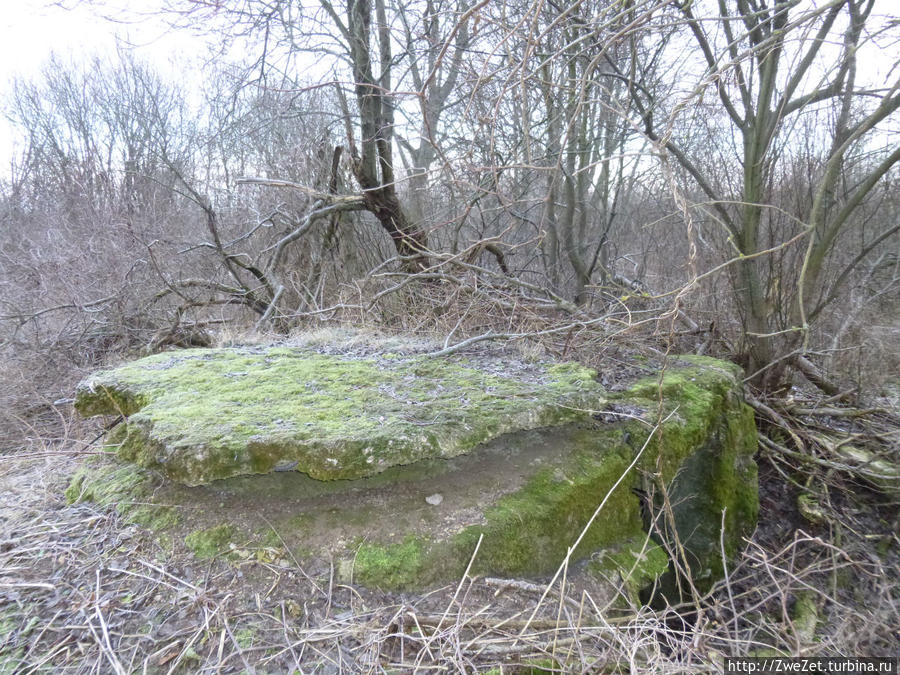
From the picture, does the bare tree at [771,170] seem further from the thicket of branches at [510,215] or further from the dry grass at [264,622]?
the dry grass at [264,622]

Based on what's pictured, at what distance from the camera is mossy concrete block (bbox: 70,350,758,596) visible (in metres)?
1.83

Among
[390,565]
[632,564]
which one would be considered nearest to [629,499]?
[632,564]

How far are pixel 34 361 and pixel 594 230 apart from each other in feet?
26.0

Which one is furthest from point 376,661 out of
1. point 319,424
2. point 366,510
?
point 319,424

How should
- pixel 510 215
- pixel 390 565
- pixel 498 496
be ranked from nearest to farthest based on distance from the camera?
1. pixel 390 565
2. pixel 498 496
3. pixel 510 215

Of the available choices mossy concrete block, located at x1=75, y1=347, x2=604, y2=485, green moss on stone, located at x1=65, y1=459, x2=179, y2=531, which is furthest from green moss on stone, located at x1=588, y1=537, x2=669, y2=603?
green moss on stone, located at x1=65, y1=459, x2=179, y2=531

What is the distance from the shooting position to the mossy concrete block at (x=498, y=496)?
183cm

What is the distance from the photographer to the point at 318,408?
2250 millimetres

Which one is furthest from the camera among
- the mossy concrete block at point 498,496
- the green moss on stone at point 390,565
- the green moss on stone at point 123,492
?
the green moss on stone at point 123,492

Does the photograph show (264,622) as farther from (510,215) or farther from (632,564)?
(510,215)

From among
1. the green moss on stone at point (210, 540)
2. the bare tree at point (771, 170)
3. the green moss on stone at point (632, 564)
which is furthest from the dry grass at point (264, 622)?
the bare tree at point (771, 170)

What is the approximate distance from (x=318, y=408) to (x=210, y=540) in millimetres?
689

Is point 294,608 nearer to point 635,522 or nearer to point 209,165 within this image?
point 635,522

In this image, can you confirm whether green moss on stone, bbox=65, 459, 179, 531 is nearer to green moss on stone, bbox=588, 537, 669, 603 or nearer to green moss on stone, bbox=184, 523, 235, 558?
green moss on stone, bbox=184, 523, 235, 558
